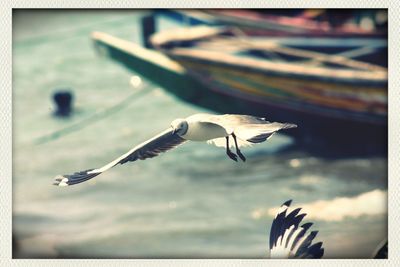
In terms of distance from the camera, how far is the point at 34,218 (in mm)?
4902

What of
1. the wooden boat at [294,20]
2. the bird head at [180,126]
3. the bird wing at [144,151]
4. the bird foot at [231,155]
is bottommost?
the bird foot at [231,155]

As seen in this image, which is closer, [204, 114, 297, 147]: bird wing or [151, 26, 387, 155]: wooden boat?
[204, 114, 297, 147]: bird wing

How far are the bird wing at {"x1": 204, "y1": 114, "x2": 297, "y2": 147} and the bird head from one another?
10 centimetres

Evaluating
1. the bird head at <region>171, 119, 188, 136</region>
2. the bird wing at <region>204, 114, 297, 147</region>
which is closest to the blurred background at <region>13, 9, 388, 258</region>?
the bird wing at <region>204, 114, 297, 147</region>

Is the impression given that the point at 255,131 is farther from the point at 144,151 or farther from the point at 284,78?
the point at 284,78

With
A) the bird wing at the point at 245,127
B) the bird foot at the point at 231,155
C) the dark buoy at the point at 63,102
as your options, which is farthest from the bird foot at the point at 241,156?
the dark buoy at the point at 63,102

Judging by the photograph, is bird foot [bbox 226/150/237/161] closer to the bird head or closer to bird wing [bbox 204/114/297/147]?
bird wing [bbox 204/114/297/147]

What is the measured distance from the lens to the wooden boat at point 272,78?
504 cm

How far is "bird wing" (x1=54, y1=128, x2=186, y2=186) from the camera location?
4301 mm

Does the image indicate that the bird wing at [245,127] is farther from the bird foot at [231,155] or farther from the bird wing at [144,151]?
the bird wing at [144,151]

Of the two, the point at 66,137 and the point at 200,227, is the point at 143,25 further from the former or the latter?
the point at 200,227

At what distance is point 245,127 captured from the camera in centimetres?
450
